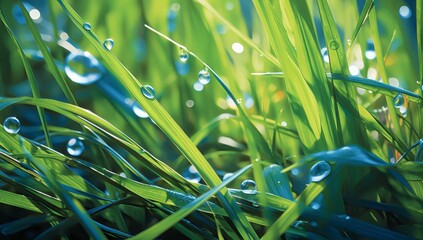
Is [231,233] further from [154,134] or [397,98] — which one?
[154,134]

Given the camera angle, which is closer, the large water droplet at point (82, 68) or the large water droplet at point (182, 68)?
the large water droplet at point (82, 68)

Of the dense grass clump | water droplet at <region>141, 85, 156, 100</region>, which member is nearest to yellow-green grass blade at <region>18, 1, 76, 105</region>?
the dense grass clump

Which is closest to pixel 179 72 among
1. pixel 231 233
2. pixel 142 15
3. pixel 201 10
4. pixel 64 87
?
pixel 201 10

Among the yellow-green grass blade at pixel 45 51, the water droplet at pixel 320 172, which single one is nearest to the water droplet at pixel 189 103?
the yellow-green grass blade at pixel 45 51

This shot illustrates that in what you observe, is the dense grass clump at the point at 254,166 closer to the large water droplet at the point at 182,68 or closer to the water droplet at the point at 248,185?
the water droplet at the point at 248,185

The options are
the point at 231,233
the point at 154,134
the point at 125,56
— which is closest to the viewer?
the point at 231,233

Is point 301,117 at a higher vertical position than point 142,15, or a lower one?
lower

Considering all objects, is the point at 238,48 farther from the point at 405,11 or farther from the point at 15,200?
the point at 15,200

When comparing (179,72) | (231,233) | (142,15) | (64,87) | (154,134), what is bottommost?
(231,233)
